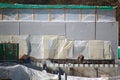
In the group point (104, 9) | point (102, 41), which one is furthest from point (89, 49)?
point (104, 9)

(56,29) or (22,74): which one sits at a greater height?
(56,29)

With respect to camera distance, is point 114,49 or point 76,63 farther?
point 114,49

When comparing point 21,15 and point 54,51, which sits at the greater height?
point 21,15

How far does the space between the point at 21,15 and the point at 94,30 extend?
19.5 ft

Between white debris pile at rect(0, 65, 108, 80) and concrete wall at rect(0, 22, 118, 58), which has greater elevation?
concrete wall at rect(0, 22, 118, 58)

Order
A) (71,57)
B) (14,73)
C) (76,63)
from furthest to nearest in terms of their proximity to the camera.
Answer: (71,57)
(76,63)
(14,73)

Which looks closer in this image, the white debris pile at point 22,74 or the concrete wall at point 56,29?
the white debris pile at point 22,74

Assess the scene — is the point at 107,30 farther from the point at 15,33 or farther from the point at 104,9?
the point at 15,33

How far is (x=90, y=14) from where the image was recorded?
32.7 metres

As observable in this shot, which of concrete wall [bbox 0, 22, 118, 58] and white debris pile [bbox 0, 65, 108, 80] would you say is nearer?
white debris pile [bbox 0, 65, 108, 80]

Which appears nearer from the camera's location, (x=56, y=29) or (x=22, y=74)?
(x=22, y=74)

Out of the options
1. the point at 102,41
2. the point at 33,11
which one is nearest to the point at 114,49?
the point at 102,41

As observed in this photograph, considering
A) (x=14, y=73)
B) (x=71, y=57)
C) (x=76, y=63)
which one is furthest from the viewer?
(x=71, y=57)

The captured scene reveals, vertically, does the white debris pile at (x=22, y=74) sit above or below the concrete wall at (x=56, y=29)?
below
